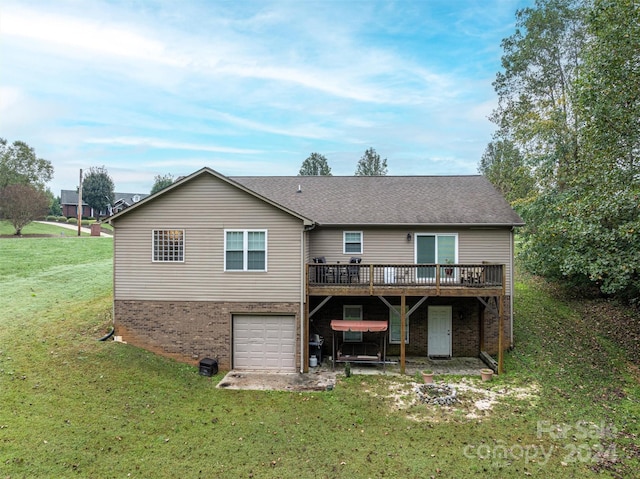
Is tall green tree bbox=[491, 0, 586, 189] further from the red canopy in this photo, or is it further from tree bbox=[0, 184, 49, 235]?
tree bbox=[0, 184, 49, 235]

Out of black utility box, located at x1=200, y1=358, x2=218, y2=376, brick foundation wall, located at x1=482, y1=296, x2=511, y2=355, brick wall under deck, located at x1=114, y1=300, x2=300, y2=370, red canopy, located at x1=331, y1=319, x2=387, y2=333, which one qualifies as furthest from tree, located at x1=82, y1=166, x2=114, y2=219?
brick foundation wall, located at x1=482, y1=296, x2=511, y2=355

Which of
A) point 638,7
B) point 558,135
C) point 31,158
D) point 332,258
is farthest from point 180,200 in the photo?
point 31,158

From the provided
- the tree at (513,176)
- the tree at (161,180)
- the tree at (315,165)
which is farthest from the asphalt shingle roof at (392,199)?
the tree at (161,180)

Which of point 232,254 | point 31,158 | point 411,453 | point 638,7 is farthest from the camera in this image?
point 31,158

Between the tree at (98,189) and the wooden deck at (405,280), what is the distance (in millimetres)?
52156

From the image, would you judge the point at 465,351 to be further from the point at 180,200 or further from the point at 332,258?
the point at 180,200

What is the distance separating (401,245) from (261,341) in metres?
6.18

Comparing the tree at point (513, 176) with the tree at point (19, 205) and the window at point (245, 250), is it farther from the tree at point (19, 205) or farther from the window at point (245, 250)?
the tree at point (19, 205)

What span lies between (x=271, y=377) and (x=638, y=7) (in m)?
16.1

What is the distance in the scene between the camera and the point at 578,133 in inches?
679

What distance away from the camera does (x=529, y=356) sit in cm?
1295

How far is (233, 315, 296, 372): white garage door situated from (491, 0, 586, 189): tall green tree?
610 inches

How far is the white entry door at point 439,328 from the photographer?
14109mm

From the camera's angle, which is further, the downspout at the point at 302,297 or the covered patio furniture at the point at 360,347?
the covered patio furniture at the point at 360,347
